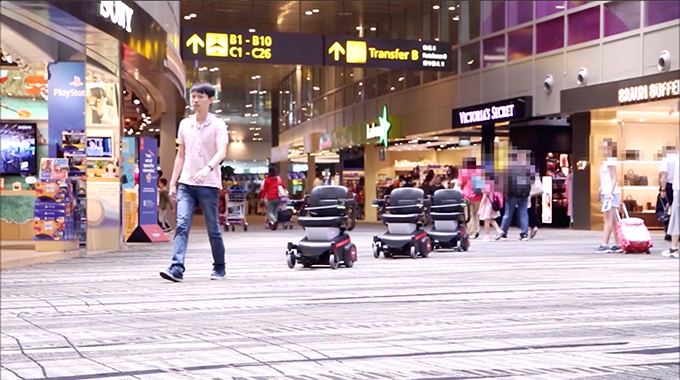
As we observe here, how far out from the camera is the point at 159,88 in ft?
63.1

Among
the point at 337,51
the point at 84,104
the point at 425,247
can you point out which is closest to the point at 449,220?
the point at 425,247

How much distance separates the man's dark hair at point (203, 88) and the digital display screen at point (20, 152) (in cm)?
1194

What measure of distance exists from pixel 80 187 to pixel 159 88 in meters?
5.61

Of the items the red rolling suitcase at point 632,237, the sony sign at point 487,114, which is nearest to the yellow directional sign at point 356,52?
the red rolling suitcase at point 632,237

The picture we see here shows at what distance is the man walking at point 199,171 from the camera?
6.41m

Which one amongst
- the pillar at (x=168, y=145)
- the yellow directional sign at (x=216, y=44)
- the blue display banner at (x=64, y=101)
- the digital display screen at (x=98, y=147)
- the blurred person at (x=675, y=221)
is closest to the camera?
the blurred person at (x=675, y=221)

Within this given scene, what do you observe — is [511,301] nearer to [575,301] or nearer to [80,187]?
[575,301]

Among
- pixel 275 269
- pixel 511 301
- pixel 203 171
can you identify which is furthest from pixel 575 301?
pixel 275 269

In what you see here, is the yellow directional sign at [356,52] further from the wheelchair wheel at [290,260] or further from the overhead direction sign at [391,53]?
the wheelchair wheel at [290,260]

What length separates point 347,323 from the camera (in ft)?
16.5

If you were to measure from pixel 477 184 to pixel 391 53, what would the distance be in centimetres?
1883

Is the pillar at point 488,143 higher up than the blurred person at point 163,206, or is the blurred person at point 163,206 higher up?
the pillar at point 488,143

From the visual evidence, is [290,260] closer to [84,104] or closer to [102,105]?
[84,104]

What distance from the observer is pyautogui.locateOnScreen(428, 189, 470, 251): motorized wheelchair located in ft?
31.4
